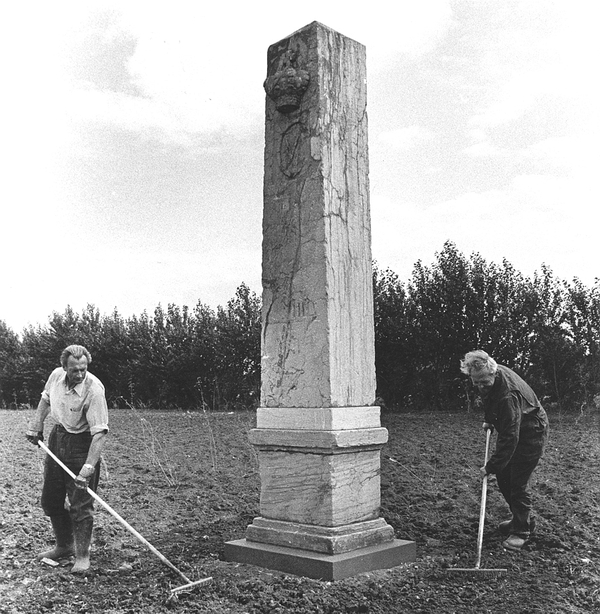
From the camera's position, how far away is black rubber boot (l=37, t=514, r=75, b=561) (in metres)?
6.22

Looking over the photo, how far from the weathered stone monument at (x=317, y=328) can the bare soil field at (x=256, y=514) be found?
0.37m

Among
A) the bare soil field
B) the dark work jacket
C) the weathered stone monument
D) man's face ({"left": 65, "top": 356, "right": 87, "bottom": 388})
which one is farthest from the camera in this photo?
the dark work jacket

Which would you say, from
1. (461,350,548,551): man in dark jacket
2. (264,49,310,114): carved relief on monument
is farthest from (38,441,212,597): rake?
(264,49,310,114): carved relief on monument

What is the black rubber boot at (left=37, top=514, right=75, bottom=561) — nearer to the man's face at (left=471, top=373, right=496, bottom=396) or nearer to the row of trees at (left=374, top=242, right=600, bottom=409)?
the man's face at (left=471, top=373, right=496, bottom=396)

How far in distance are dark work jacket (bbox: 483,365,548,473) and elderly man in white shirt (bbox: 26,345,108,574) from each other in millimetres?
3088

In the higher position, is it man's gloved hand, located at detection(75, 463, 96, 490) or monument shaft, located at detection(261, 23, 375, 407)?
monument shaft, located at detection(261, 23, 375, 407)

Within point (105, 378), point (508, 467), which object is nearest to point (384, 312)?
point (508, 467)

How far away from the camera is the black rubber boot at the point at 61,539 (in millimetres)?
6219

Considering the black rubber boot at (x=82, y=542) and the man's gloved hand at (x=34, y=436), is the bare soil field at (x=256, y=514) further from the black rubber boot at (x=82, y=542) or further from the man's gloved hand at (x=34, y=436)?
the man's gloved hand at (x=34, y=436)

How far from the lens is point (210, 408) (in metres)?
17.0

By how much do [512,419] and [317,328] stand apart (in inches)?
70.7

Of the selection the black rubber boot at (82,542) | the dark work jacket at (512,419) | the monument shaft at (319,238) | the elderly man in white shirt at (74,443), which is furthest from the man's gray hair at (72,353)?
the dark work jacket at (512,419)

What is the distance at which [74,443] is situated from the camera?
19.9ft

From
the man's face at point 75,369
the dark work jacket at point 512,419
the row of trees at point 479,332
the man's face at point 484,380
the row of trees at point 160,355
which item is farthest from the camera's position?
the row of trees at point 160,355
